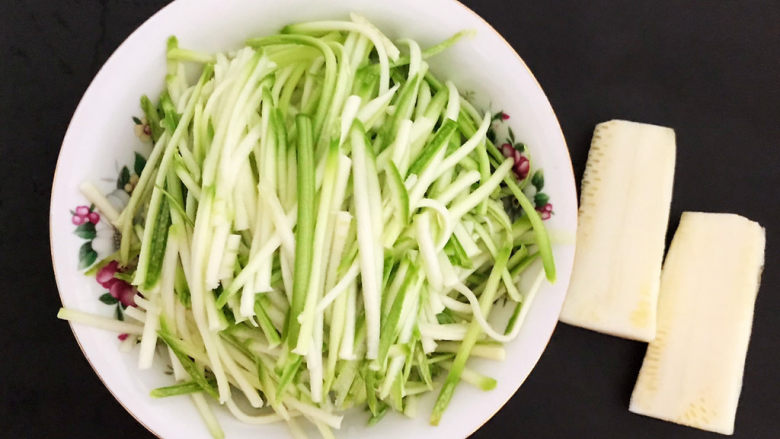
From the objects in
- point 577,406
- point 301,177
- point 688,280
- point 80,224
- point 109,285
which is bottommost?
point 577,406

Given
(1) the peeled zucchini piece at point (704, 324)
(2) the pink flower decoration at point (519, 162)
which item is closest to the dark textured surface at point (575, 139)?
(1) the peeled zucchini piece at point (704, 324)

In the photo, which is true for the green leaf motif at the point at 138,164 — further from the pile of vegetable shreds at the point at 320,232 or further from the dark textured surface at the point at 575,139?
the dark textured surface at the point at 575,139

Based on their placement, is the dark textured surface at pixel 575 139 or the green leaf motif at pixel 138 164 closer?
the green leaf motif at pixel 138 164

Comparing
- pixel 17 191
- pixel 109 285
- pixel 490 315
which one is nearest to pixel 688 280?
pixel 490 315

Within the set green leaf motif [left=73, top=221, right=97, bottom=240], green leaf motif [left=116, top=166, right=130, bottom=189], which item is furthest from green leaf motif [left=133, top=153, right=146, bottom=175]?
green leaf motif [left=73, top=221, right=97, bottom=240]

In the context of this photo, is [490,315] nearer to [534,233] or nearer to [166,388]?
[534,233]

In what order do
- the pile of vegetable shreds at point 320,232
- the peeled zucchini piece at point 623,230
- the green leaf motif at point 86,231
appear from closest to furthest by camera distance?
the pile of vegetable shreds at point 320,232
the green leaf motif at point 86,231
the peeled zucchini piece at point 623,230
